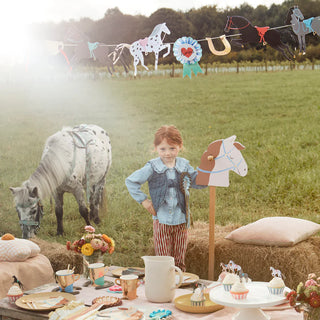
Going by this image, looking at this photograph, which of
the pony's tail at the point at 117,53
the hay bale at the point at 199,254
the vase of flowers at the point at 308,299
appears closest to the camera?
the vase of flowers at the point at 308,299

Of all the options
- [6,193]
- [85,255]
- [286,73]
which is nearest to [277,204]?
[286,73]

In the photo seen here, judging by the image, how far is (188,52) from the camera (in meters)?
4.09

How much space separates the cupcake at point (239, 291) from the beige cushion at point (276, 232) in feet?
4.55

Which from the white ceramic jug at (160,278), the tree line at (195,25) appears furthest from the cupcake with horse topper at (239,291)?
the tree line at (195,25)

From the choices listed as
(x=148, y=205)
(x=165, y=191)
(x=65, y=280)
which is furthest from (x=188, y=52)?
(x=65, y=280)

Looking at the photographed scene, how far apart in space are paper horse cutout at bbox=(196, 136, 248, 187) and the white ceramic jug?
1135 mm

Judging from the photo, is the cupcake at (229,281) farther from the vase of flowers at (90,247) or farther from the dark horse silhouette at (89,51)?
the dark horse silhouette at (89,51)

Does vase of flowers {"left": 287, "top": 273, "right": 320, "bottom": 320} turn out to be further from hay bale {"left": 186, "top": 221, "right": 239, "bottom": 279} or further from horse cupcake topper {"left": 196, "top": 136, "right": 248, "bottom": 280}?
hay bale {"left": 186, "top": 221, "right": 239, "bottom": 279}

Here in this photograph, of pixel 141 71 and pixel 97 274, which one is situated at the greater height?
pixel 141 71

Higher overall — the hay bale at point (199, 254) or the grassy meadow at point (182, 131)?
the grassy meadow at point (182, 131)

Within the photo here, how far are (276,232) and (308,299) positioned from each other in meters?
1.47

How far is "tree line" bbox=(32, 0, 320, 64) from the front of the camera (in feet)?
15.9

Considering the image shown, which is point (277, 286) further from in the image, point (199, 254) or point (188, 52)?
point (188, 52)

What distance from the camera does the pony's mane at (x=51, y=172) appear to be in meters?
4.82
